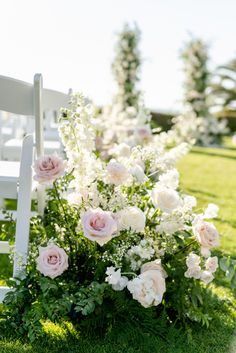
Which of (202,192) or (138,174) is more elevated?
(138,174)

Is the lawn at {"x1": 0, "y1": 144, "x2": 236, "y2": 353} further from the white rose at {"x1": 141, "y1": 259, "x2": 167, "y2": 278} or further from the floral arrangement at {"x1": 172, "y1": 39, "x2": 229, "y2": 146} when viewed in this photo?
the floral arrangement at {"x1": 172, "y1": 39, "x2": 229, "y2": 146}

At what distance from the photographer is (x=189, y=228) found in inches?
122

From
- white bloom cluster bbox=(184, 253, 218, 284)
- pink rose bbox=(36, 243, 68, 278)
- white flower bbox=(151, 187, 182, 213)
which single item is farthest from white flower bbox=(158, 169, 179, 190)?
pink rose bbox=(36, 243, 68, 278)

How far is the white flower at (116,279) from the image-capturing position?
8.84 ft

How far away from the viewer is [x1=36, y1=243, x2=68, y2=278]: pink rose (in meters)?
2.74

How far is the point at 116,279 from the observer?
2.70m

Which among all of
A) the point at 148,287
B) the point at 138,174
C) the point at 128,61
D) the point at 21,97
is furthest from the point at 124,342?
the point at 128,61

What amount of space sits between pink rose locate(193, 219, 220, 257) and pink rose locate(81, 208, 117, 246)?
370mm

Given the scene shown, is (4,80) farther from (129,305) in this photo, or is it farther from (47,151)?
(47,151)

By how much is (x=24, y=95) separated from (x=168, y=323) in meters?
1.17

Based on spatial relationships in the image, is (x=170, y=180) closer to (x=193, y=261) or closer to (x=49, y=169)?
(x=193, y=261)

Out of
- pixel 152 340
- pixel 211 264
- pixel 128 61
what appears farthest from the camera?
pixel 128 61

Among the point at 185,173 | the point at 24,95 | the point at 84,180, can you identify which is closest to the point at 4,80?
the point at 24,95

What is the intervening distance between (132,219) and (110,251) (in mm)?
188
